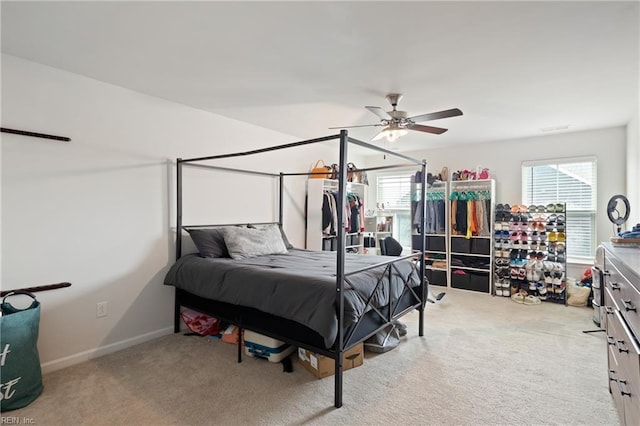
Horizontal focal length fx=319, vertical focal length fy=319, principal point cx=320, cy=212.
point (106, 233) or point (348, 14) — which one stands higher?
point (348, 14)

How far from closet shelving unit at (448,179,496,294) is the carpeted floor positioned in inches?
68.8

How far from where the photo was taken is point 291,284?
2.28 metres

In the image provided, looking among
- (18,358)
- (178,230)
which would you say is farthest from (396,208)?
(18,358)

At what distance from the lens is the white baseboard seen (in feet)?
8.29

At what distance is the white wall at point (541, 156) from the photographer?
4.35 metres

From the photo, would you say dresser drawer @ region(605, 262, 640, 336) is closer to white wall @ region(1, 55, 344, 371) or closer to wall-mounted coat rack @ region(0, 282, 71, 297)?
white wall @ region(1, 55, 344, 371)

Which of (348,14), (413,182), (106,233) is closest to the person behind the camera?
(348,14)

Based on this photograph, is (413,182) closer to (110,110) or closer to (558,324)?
Answer: (558,324)

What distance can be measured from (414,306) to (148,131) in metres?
3.13

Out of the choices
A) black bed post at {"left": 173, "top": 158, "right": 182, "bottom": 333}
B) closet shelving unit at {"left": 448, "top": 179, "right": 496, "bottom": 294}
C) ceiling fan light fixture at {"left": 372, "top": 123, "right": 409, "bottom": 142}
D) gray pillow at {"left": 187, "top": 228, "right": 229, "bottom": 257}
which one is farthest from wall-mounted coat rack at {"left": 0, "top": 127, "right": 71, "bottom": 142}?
closet shelving unit at {"left": 448, "top": 179, "right": 496, "bottom": 294}

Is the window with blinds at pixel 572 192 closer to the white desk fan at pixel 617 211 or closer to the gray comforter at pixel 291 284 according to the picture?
the white desk fan at pixel 617 211

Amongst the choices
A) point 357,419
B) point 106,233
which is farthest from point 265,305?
point 106,233

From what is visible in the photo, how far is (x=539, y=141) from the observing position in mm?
4867

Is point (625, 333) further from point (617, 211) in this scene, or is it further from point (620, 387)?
point (617, 211)
